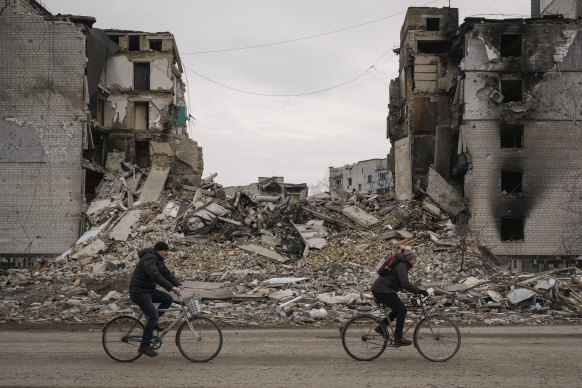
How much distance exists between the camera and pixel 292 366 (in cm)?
612

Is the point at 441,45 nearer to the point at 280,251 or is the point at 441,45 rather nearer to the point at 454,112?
the point at 454,112

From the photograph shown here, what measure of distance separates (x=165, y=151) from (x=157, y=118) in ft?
7.70

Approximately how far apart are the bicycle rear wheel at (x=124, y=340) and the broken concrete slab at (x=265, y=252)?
11551mm

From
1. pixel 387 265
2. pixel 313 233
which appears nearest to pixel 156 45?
pixel 313 233

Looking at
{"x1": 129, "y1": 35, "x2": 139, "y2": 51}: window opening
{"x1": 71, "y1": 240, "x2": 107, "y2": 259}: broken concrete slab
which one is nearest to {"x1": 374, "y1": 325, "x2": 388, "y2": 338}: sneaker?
{"x1": 71, "y1": 240, "x2": 107, "y2": 259}: broken concrete slab

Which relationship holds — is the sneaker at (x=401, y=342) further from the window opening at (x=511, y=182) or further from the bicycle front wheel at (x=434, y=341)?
the window opening at (x=511, y=182)

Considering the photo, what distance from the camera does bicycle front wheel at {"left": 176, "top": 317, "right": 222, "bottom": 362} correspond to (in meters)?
6.27

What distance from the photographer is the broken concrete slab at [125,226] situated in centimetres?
1994

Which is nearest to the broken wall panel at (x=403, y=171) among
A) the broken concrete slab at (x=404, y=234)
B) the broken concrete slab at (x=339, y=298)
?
the broken concrete slab at (x=404, y=234)

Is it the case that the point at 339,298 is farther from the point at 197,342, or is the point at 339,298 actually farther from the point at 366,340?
the point at 197,342

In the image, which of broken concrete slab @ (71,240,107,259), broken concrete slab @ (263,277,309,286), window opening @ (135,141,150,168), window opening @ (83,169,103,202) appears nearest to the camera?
broken concrete slab @ (263,277,309,286)

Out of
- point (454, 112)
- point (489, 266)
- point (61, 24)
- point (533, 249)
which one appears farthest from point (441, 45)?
point (61, 24)

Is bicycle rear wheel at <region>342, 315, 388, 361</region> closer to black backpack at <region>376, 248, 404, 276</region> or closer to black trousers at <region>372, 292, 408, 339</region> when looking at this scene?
black trousers at <region>372, 292, 408, 339</region>

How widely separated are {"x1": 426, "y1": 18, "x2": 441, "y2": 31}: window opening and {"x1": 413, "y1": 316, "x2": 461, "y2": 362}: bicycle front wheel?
24869 millimetres
